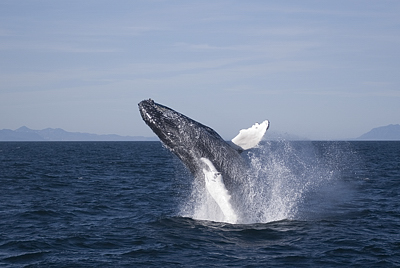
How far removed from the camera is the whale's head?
1362cm

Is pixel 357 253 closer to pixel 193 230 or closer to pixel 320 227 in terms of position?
pixel 320 227

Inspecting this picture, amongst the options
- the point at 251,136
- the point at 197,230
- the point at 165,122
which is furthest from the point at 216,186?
the point at 165,122

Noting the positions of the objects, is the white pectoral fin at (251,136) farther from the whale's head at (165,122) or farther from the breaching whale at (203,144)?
the whale's head at (165,122)

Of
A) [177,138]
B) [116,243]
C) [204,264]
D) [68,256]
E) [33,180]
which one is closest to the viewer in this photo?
[204,264]

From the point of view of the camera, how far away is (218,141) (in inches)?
543

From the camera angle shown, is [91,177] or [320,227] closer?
[320,227]

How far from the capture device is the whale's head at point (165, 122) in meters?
13.6

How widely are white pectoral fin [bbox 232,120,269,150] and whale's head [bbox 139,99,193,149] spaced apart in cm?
145

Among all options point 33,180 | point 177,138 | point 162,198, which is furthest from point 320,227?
point 33,180

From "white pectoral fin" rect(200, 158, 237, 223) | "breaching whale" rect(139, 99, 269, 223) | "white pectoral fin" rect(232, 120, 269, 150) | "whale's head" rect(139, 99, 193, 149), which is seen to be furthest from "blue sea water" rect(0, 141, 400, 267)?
"whale's head" rect(139, 99, 193, 149)

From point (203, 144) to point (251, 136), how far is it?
133 cm

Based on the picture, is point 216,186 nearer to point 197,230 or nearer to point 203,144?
point 203,144

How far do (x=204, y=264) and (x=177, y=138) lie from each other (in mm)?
3974

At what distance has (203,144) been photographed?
13.7 meters
